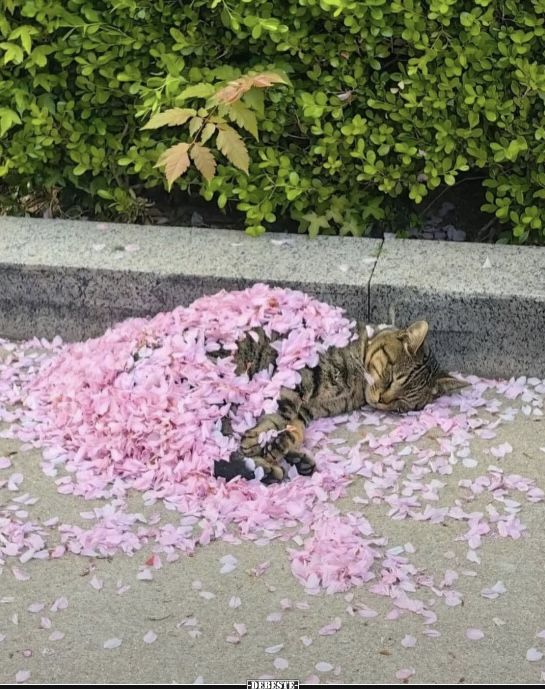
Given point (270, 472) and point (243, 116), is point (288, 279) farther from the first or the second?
point (270, 472)

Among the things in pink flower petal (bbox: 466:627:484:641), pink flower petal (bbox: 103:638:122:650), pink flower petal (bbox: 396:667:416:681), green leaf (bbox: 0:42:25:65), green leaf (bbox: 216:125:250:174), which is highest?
green leaf (bbox: 0:42:25:65)

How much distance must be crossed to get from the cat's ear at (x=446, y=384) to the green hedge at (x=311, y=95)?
102cm

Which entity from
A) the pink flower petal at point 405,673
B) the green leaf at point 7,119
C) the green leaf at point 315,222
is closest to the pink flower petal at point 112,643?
the pink flower petal at point 405,673

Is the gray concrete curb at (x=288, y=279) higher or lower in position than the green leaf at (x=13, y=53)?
lower

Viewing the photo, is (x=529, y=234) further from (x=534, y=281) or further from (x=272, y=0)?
(x=272, y=0)

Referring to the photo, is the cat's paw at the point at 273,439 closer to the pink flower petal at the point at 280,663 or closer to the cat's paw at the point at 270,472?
the cat's paw at the point at 270,472

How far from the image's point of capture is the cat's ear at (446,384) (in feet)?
15.0

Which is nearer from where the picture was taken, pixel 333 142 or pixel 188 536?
pixel 188 536

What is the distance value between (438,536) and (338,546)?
1.27ft

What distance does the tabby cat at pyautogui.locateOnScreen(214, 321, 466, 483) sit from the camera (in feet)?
14.6

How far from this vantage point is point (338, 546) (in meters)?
3.67

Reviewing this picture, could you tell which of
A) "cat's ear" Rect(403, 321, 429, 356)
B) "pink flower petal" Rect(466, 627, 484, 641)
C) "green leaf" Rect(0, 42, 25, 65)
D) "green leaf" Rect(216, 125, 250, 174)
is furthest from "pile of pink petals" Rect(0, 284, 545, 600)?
"green leaf" Rect(0, 42, 25, 65)

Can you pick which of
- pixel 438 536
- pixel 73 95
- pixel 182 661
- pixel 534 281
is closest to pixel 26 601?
pixel 182 661

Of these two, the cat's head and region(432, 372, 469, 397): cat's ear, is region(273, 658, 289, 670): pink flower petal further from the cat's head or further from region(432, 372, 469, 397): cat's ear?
region(432, 372, 469, 397): cat's ear
